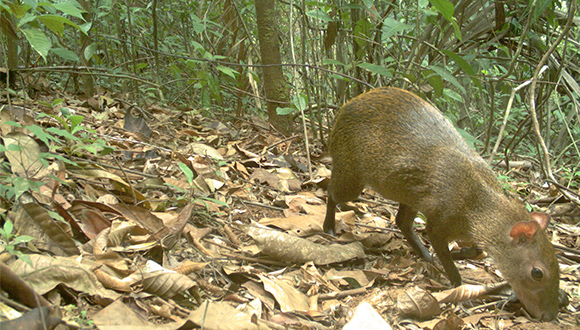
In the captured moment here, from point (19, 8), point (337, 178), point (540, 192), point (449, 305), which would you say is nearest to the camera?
point (19, 8)

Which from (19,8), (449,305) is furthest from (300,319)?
(19,8)

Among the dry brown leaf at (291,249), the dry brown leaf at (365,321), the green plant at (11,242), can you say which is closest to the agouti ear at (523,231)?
the dry brown leaf at (291,249)

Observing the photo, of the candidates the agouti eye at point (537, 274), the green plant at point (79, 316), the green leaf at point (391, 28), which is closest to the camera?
the green plant at point (79, 316)

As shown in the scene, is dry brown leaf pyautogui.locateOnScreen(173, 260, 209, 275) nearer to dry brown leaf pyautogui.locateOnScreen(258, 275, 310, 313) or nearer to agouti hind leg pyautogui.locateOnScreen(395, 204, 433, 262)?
dry brown leaf pyautogui.locateOnScreen(258, 275, 310, 313)

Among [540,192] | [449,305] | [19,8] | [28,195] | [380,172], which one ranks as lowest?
[540,192]

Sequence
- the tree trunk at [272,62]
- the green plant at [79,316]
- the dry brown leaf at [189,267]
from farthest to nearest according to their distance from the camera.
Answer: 1. the tree trunk at [272,62]
2. the dry brown leaf at [189,267]
3. the green plant at [79,316]

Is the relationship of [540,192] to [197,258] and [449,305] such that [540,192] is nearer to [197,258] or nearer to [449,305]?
[449,305]

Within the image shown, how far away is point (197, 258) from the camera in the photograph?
9.23ft

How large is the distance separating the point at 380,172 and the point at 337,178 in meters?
0.41

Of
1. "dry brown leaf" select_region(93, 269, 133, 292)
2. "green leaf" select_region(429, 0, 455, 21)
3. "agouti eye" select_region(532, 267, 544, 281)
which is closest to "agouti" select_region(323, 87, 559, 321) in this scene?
"agouti eye" select_region(532, 267, 544, 281)

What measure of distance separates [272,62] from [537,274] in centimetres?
374

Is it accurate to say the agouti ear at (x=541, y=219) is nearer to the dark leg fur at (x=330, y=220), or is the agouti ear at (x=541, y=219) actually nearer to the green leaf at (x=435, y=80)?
the dark leg fur at (x=330, y=220)

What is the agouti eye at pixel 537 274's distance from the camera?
3033 millimetres

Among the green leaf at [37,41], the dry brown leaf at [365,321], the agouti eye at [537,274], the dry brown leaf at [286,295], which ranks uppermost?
the green leaf at [37,41]
